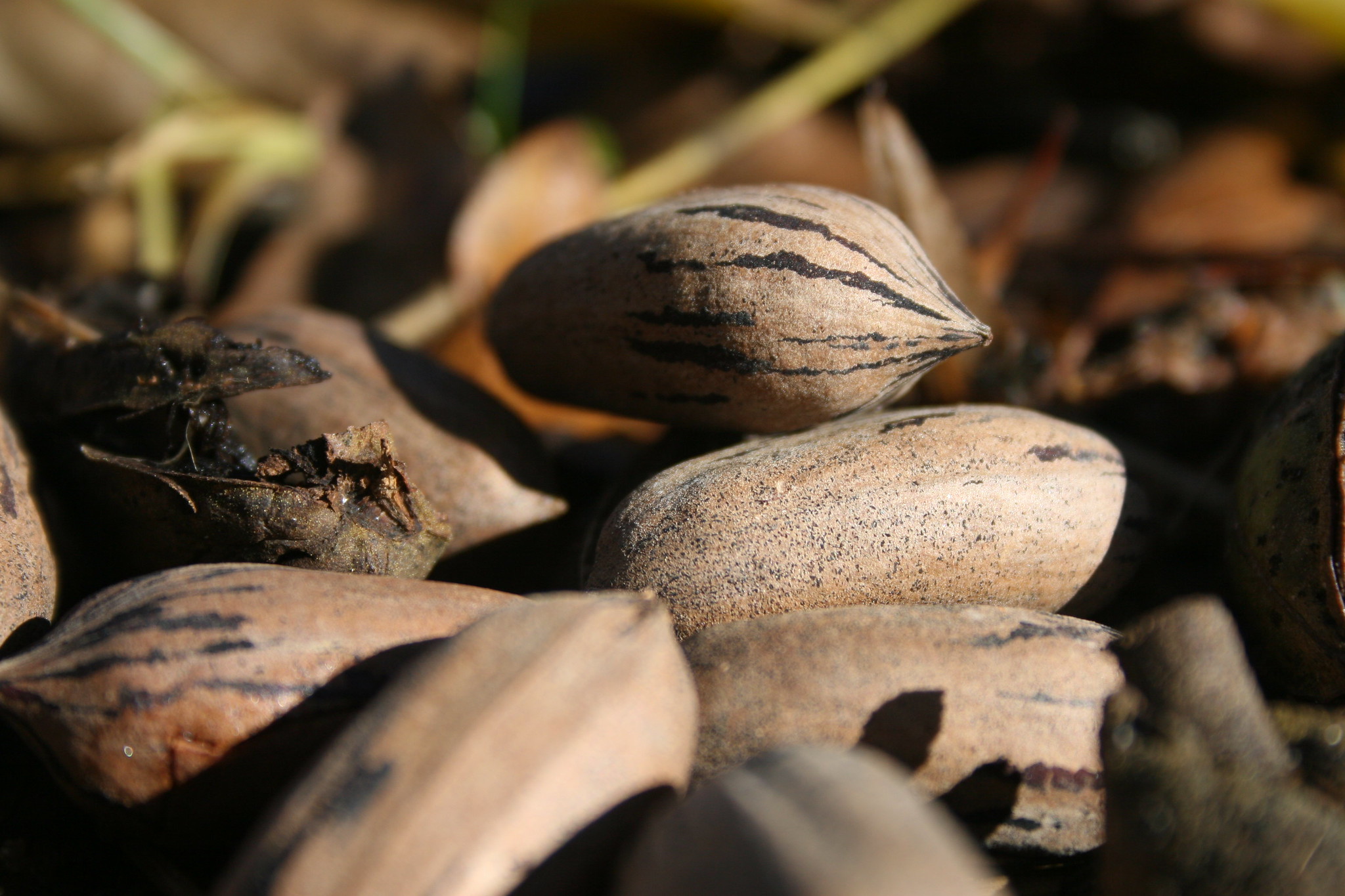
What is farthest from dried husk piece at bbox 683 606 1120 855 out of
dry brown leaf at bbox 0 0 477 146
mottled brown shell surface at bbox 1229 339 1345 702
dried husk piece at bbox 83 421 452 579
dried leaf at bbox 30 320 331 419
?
dry brown leaf at bbox 0 0 477 146

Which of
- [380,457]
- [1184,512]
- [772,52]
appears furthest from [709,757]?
[772,52]

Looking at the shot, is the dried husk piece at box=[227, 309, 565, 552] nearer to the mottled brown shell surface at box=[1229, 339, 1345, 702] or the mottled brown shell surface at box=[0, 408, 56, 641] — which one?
the mottled brown shell surface at box=[0, 408, 56, 641]

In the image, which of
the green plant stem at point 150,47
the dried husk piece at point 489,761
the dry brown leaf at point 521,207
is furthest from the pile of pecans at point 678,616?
the green plant stem at point 150,47

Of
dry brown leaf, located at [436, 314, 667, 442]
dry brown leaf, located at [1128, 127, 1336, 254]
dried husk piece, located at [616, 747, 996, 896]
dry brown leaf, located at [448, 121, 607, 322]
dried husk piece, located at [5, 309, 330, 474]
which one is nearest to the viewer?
dried husk piece, located at [616, 747, 996, 896]

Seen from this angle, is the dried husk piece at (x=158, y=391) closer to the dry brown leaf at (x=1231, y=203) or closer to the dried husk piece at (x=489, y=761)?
the dried husk piece at (x=489, y=761)

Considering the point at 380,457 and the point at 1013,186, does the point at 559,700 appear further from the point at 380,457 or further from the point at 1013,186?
the point at 1013,186
